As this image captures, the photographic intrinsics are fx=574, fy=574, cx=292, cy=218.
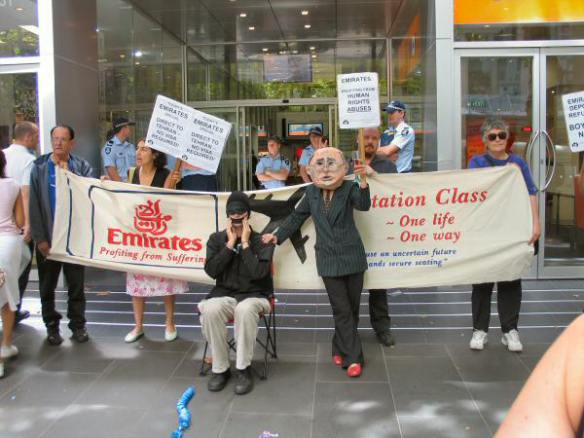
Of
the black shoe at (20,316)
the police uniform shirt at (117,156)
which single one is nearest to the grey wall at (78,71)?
the police uniform shirt at (117,156)

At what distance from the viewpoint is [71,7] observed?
742 cm

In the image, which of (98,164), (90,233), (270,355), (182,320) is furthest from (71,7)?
(270,355)

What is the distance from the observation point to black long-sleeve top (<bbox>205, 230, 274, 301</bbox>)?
163 inches

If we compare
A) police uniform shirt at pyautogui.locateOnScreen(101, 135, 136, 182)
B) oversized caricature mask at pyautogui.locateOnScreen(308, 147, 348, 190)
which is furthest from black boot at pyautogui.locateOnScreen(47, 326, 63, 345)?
police uniform shirt at pyautogui.locateOnScreen(101, 135, 136, 182)

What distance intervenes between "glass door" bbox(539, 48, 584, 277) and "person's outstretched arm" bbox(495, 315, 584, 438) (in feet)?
21.6

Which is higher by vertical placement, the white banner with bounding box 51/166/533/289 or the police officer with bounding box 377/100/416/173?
the police officer with bounding box 377/100/416/173

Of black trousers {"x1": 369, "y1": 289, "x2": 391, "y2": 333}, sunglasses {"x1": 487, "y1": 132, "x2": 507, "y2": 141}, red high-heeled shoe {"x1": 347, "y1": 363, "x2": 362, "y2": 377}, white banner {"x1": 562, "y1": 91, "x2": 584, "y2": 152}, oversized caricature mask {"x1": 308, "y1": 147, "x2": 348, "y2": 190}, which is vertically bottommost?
red high-heeled shoe {"x1": 347, "y1": 363, "x2": 362, "y2": 377}

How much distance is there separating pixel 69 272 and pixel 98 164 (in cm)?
314

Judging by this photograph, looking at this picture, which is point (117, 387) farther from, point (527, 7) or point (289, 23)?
point (289, 23)

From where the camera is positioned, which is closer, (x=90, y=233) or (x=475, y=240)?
(x=475, y=240)

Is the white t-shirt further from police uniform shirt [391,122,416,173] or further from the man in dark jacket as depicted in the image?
police uniform shirt [391,122,416,173]

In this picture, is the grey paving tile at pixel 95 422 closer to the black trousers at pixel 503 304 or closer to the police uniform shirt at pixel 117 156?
the black trousers at pixel 503 304

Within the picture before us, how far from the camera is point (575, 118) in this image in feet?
16.2

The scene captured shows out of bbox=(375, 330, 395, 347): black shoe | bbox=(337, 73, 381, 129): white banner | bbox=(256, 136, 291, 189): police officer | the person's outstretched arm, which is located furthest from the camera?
bbox=(256, 136, 291, 189): police officer
